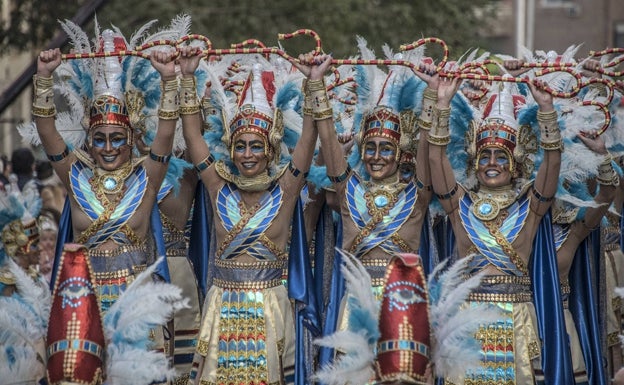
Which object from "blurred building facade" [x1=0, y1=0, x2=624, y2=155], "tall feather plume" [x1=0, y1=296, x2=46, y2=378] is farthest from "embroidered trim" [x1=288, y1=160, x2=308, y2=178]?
"blurred building facade" [x1=0, y1=0, x2=624, y2=155]

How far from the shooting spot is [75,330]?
5.83m

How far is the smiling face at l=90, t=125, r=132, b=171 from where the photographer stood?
26.7 ft

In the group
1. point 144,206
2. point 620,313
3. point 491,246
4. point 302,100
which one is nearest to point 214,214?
point 144,206

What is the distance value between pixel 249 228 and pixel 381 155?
3.01 ft

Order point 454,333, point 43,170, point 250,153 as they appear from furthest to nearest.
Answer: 1. point 43,170
2. point 250,153
3. point 454,333

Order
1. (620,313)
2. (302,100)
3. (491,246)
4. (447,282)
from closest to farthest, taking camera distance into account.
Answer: (447,282) → (491,246) → (302,100) → (620,313)

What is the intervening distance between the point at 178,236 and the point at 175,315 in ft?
1.77

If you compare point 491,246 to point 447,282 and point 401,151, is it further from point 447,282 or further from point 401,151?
point 447,282

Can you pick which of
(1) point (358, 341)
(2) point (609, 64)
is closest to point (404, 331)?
(1) point (358, 341)

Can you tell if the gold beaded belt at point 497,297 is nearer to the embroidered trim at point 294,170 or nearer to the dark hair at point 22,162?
the embroidered trim at point 294,170

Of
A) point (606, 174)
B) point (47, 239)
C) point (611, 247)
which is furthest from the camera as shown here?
point (47, 239)

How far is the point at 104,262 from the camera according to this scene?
8008 millimetres

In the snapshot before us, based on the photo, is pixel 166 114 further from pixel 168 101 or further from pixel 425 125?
pixel 425 125

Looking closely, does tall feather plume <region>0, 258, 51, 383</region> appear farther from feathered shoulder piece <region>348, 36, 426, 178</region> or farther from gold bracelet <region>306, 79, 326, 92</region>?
feathered shoulder piece <region>348, 36, 426, 178</region>
